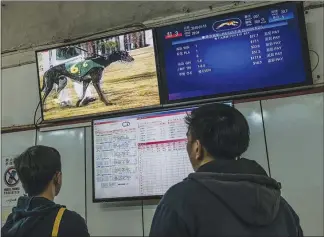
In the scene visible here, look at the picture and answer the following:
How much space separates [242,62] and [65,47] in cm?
133

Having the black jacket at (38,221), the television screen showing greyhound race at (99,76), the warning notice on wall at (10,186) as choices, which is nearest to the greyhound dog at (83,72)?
the television screen showing greyhound race at (99,76)

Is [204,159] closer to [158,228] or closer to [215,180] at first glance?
[215,180]

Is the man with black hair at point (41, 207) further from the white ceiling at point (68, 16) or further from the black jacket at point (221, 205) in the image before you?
the white ceiling at point (68, 16)

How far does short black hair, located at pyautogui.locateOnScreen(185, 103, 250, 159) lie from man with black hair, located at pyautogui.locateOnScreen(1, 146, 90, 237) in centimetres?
58

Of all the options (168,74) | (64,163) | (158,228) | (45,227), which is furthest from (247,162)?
(64,163)

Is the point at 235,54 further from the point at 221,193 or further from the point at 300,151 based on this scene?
the point at 221,193

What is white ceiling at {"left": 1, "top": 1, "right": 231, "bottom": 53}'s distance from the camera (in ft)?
9.30

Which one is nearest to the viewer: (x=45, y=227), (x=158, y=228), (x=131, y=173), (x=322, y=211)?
(x=158, y=228)

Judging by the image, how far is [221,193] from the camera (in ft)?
3.39

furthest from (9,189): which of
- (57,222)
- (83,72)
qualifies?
(57,222)

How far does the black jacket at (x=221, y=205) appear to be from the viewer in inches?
40.1

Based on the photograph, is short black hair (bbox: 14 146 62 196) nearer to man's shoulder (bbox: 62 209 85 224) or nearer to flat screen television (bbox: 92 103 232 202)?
man's shoulder (bbox: 62 209 85 224)

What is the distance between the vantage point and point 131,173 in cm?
248

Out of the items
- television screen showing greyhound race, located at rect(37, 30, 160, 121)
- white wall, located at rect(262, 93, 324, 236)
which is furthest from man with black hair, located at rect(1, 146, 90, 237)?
white wall, located at rect(262, 93, 324, 236)
